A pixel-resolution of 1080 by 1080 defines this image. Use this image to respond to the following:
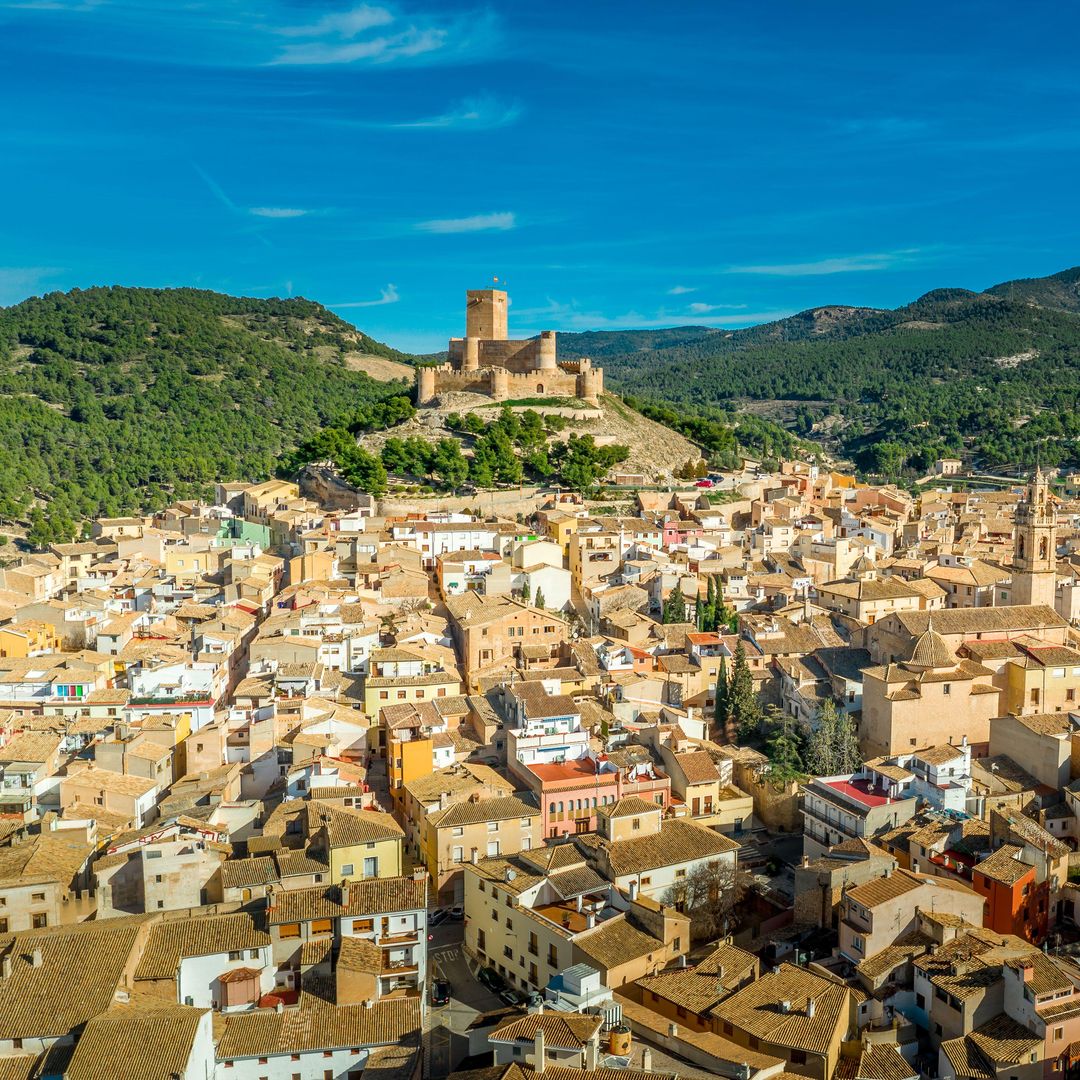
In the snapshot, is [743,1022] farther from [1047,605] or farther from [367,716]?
[1047,605]

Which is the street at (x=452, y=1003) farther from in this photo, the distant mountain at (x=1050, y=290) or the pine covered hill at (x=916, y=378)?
the distant mountain at (x=1050, y=290)

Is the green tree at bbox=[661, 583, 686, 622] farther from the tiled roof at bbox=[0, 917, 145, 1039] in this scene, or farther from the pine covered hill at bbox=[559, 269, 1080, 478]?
the pine covered hill at bbox=[559, 269, 1080, 478]

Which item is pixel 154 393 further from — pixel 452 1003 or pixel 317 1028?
pixel 317 1028

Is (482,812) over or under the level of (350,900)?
over

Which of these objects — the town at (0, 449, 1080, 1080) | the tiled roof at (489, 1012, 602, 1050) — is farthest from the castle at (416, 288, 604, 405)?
the tiled roof at (489, 1012, 602, 1050)

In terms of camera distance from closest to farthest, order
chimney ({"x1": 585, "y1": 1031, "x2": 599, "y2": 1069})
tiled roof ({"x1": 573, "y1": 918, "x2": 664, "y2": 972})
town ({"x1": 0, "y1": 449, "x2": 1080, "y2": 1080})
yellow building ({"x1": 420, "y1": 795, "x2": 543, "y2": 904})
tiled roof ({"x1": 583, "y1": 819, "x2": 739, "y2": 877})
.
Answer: chimney ({"x1": 585, "y1": 1031, "x2": 599, "y2": 1069}), town ({"x1": 0, "y1": 449, "x2": 1080, "y2": 1080}), tiled roof ({"x1": 573, "y1": 918, "x2": 664, "y2": 972}), tiled roof ({"x1": 583, "y1": 819, "x2": 739, "y2": 877}), yellow building ({"x1": 420, "y1": 795, "x2": 543, "y2": 904})

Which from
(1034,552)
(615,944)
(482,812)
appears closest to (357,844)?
(482,812)

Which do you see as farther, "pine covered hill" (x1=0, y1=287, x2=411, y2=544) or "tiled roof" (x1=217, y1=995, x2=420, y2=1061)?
"pine covered hill" (x1=0, y1=287, x2=411, y2=544)
